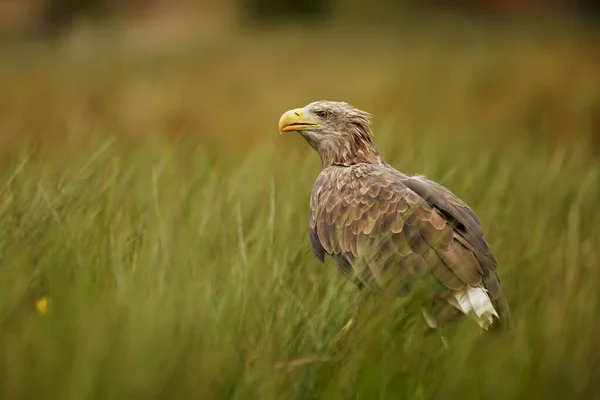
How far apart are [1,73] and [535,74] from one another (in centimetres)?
779

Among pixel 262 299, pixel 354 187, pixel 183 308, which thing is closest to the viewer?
pixel 183 308

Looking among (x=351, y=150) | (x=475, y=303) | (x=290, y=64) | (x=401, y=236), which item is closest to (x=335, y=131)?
(x=351, y=150)

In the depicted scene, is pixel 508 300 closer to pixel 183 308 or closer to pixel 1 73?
pixel 183 308

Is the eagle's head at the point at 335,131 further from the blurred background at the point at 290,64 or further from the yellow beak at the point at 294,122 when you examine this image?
the blurred background at the point at 290,64

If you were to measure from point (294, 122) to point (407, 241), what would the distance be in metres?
1.13

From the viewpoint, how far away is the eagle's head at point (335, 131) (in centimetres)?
438

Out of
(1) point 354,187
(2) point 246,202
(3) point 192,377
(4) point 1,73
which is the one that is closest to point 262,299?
(3) point 192,377

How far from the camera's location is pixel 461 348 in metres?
2.54

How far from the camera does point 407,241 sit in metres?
3.51

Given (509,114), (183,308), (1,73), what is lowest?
(1,73)

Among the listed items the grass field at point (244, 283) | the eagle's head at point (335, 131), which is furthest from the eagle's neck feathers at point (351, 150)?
the grass field at point (244, 283)

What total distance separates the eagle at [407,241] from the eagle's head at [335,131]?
0.56ft

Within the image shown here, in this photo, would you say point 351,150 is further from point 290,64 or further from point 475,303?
point 290,64

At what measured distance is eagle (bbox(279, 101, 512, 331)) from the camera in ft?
11.1
